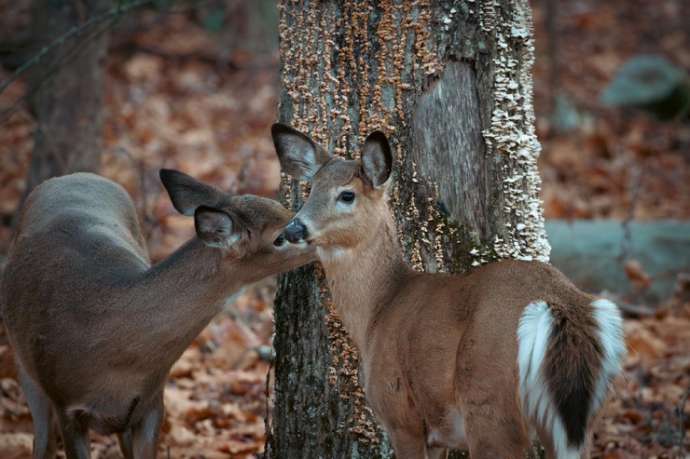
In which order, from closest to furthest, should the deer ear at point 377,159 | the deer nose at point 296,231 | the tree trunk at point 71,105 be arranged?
1. the deer ear at point 377,159
2. the deer nose at point 296,231
3. the tree trunk at point 71,105

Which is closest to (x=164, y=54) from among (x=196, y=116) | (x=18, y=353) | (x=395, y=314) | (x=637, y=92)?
(x=196, y=116)

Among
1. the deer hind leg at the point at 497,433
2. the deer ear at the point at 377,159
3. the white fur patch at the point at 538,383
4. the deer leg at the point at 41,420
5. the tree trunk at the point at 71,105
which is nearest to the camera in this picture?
the white fur patch at the point at 538,383

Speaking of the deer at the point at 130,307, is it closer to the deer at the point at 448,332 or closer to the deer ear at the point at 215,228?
the deer ear at the point at 215,228

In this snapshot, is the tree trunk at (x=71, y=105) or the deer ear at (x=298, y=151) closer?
the deer ear at (x=298, y=151)

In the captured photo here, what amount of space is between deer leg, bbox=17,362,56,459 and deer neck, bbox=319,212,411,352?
1639mm

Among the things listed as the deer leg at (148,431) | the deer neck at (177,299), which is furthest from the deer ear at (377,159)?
the deer leg at (148,431)

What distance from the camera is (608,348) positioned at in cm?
344

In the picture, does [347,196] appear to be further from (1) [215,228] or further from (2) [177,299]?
(2) [177,299]

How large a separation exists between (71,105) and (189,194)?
3.46 m

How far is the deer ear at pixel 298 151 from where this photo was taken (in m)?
A: 4.38

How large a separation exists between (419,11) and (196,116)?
30.0 feet

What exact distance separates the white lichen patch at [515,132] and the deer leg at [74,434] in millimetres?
1826

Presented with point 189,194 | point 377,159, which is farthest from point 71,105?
point 377,159

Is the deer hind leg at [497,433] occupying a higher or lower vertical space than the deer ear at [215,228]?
lower
